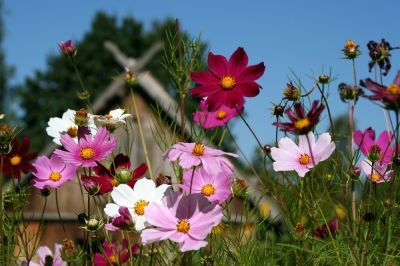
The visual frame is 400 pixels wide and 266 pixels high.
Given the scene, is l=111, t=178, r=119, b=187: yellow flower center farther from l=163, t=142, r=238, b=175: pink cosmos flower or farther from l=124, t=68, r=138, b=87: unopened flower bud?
l=124, t=68, r=138, b=87: unopened flower bud

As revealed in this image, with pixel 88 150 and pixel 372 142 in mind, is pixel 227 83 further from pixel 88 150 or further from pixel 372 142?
pixel 372 142

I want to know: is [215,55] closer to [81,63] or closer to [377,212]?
[377,212]

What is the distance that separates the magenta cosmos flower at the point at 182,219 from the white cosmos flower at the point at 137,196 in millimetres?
121

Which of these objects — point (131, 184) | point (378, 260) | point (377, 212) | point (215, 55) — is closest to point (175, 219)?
point (131, 184)

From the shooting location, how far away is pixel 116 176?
4.82 ft

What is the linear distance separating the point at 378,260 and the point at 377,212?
208 mm

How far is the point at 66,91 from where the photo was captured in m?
27.3

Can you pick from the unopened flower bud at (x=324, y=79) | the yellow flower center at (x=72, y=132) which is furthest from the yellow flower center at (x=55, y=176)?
the unopened flower bud at (x=324, y=79)

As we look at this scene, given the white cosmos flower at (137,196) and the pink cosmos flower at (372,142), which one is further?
the pink cosmos flower at (372,142)

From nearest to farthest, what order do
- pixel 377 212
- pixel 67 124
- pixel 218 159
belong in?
pixel 218 159, pixel 377 212, pixel 67 124

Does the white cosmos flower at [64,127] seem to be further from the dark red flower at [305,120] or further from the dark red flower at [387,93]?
the dark red flower at [387,93]

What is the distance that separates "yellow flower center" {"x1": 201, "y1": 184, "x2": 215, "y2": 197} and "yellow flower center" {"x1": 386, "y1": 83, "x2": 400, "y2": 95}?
413 mm

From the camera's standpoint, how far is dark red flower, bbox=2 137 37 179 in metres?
1.86

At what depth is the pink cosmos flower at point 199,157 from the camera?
1.19m
